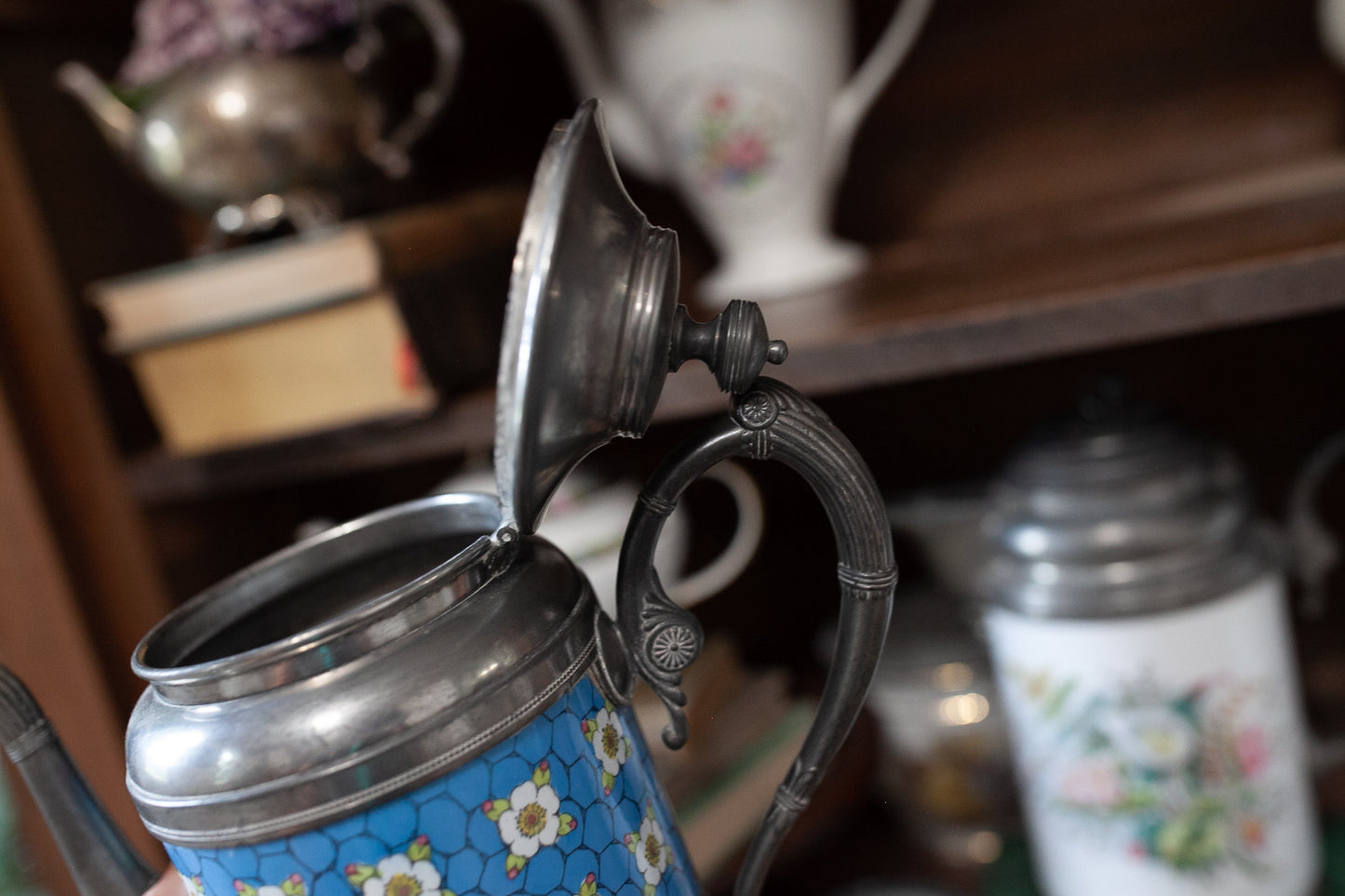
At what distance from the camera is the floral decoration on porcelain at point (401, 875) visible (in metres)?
0.29

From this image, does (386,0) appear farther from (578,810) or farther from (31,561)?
(578,810)

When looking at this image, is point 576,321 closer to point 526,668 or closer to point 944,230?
point 526,668

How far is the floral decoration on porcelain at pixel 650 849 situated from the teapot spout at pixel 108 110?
514 mm

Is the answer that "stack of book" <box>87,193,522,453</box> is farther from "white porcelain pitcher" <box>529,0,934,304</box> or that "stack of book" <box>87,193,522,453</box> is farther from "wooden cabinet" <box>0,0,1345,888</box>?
"white porcelain pitcher" <box>529,0,934,304</box>

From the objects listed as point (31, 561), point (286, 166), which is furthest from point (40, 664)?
point (286, 166)

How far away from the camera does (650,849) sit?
13.6 inches

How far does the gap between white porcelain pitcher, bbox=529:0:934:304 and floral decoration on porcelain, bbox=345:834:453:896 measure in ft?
1.45

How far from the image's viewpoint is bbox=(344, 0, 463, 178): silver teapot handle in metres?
0.65

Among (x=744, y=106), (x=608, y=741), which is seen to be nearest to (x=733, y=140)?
(x=744, y=106)

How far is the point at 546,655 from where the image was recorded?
31 centimetres

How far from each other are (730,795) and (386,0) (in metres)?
0.57

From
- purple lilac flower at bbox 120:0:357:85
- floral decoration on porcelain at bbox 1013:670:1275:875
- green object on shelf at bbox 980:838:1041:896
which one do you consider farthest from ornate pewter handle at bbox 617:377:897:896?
purple lilac flower at bbox 120:0:357:85

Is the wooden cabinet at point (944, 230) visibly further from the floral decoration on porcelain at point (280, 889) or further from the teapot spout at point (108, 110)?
the floral decoration on porcelain at point (280, 889)

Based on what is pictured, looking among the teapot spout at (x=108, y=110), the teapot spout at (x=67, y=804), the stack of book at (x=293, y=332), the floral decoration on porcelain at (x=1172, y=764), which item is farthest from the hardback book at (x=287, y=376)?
the floral decoration on porcelain at (x=1172, y=764)
